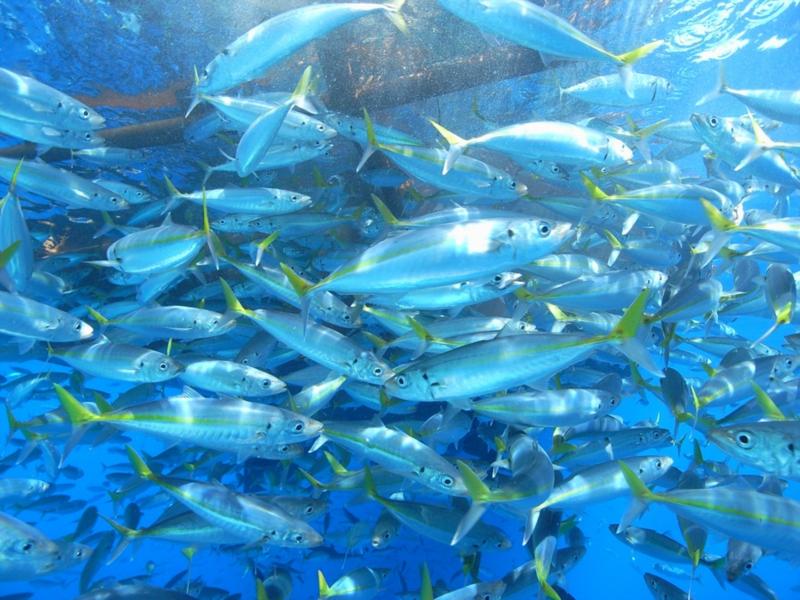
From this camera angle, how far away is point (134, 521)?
683 centimetres

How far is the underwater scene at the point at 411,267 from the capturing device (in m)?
3.22

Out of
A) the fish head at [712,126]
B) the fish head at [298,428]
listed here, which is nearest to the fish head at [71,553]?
the fish head at [298,428]

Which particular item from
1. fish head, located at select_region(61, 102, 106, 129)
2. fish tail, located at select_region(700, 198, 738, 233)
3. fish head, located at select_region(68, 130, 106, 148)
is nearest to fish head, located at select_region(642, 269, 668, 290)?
fish tail, located at select_region(700, 198, 738, 233)

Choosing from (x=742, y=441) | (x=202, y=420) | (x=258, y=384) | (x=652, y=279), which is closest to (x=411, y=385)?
(x=202, y=420)

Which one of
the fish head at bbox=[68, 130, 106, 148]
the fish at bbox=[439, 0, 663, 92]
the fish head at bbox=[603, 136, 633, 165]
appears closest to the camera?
the fish at bbox=[439, 0, 663, 92]

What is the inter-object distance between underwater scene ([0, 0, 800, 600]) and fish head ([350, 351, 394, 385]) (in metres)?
0.03

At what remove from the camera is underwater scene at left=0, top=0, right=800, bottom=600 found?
10.6ft

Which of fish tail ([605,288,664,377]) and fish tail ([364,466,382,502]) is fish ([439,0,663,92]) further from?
fish tail ([364,466,382,502])

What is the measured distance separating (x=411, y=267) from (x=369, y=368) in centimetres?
186

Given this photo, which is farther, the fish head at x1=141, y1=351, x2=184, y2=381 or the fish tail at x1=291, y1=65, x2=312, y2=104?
the fish head at x1=141, y1=351, x2=184, y2=381

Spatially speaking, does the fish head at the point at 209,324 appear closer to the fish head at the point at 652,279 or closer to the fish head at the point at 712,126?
the fish head at the point at 652,279

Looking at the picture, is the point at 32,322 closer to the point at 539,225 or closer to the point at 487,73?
the point at 539,225

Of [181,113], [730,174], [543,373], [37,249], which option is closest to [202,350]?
[37,249]

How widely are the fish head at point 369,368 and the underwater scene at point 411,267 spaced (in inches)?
1.1
